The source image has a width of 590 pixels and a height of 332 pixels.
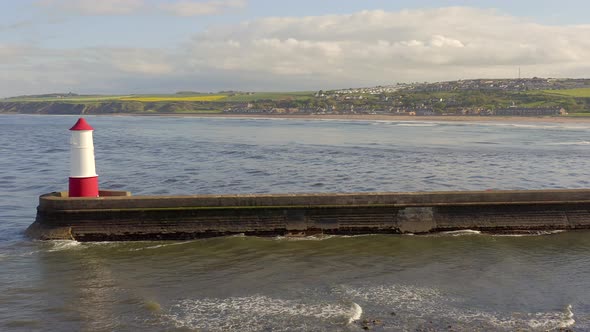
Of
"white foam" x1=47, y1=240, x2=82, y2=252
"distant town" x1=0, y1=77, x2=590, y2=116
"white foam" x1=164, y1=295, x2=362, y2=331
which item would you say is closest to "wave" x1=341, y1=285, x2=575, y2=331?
"white foam" x1=164, y1=295, x2=362, y2=331

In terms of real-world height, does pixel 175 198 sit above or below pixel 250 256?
above

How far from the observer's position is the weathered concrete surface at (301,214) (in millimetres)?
11844

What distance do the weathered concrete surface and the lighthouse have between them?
45cm

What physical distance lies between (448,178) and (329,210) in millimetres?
12429

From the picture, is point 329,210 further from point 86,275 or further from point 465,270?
point 86,275

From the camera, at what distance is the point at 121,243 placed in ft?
38.6

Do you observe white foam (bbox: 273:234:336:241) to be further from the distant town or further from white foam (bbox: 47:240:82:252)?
the distant town

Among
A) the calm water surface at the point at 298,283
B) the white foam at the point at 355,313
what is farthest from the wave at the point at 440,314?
the white foam at the point at 355,313

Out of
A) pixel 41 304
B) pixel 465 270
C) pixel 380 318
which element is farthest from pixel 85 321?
pixel 465 270

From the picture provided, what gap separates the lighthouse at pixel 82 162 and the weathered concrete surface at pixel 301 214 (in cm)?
45

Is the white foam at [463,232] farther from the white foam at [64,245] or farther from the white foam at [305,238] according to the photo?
the white foam at [64,245]

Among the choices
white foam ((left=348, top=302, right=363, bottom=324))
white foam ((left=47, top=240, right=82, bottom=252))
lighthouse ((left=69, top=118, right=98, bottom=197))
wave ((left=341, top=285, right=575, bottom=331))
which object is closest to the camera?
wave ((left=341, top=285, right=575, bottom=331))

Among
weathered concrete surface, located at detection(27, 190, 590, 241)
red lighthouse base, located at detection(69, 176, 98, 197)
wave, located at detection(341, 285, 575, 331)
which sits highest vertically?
red lighthouse base, located at detection(69, 176, 98, 197)

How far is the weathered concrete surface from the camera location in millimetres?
11844
